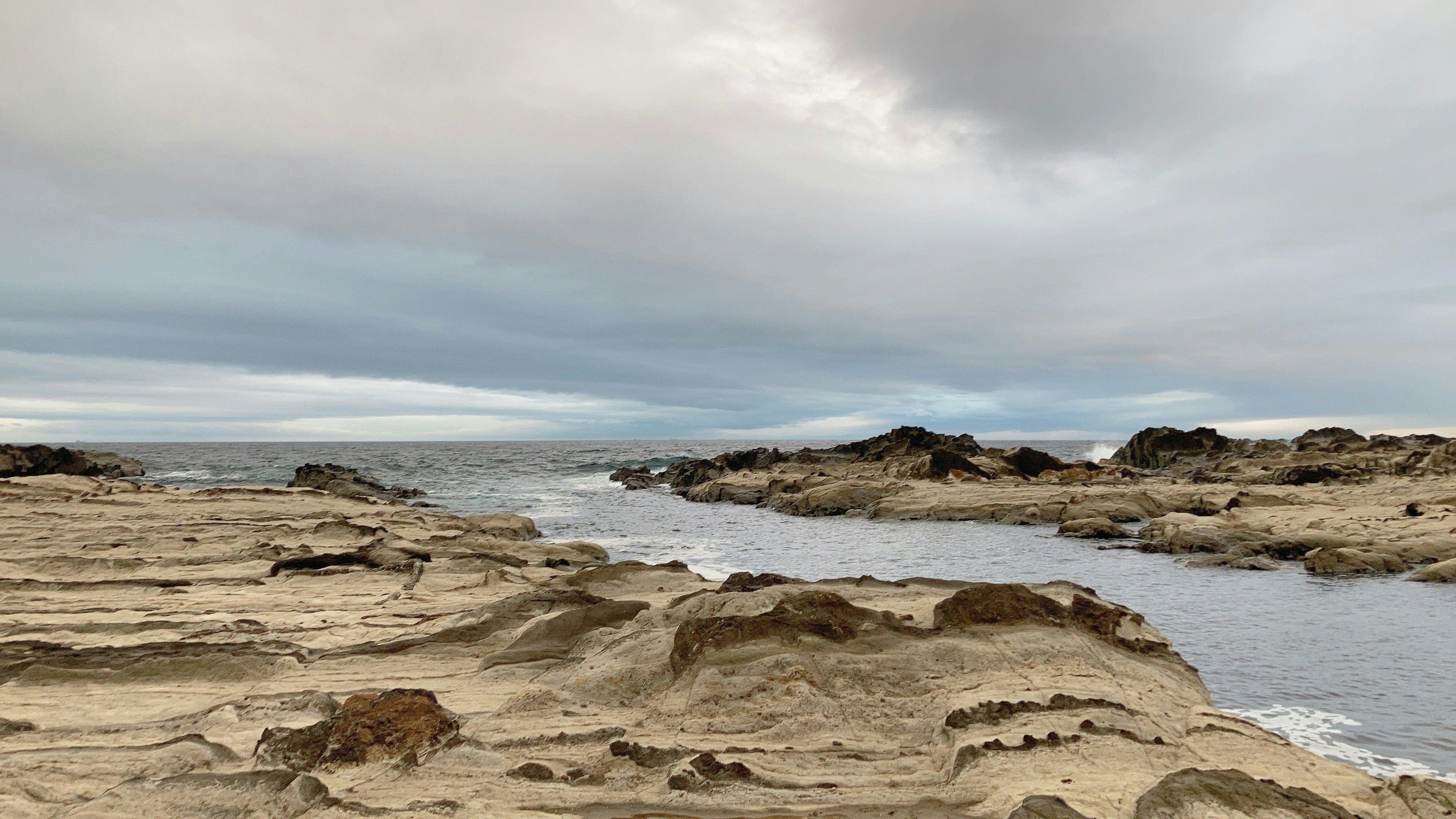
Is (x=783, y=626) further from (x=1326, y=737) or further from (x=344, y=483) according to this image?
(x=344, y=483)

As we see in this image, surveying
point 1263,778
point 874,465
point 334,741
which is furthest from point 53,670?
point 874,465

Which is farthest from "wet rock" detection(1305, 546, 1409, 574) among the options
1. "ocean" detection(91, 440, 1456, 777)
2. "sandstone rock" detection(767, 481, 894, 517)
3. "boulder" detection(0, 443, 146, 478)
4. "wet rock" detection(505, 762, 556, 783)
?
"boulder" detection(0, 443, 146, 478)

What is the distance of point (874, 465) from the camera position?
4581 cm

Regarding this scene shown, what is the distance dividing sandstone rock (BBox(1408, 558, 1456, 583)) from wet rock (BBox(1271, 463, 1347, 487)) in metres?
16.4

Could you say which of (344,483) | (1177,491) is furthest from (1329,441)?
(344,483)

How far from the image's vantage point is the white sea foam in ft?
21.7

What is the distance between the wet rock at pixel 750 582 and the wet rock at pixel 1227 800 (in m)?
5.44

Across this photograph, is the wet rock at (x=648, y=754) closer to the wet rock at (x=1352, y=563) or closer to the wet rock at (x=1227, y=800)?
the wet rock at (x=1227, y=800)

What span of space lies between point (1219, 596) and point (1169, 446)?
44.5m

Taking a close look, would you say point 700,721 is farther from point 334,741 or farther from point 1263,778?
point 1263,778

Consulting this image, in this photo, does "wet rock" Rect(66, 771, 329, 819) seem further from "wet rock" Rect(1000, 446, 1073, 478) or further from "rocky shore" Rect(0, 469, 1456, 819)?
"wet rock" Rect(1000, 446, 1073, 478)

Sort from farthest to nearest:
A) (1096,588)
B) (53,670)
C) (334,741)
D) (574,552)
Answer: (574,552) < (1096,588) < (53,670) < (334,741)

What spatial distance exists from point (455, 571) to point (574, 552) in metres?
4.70

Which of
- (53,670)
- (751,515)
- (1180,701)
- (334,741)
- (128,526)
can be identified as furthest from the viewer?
(751,515)
